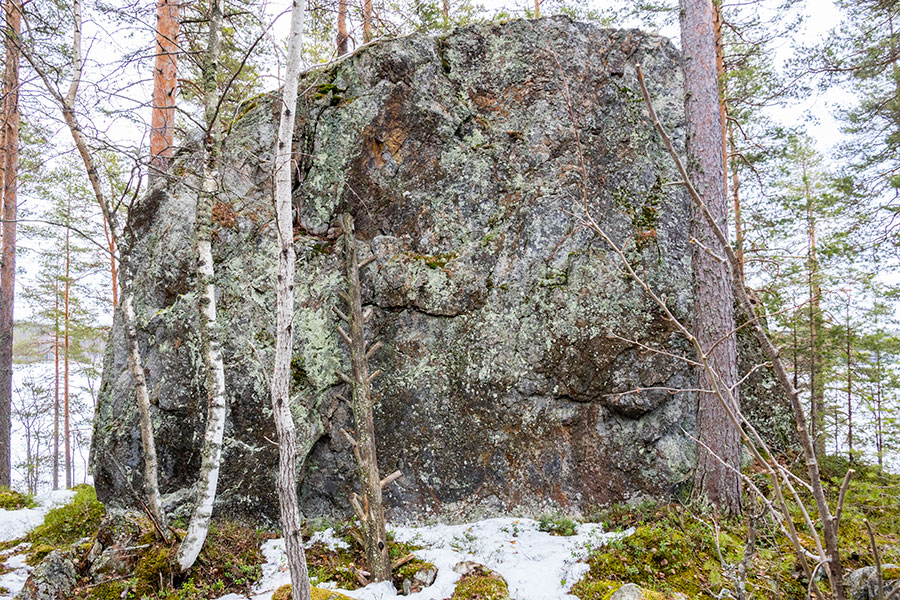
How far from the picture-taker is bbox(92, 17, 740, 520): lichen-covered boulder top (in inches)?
200

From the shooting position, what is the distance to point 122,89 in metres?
3.92

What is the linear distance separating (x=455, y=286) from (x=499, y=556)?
294cm

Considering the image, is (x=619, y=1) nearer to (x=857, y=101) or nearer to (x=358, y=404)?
(x=857, y=101)

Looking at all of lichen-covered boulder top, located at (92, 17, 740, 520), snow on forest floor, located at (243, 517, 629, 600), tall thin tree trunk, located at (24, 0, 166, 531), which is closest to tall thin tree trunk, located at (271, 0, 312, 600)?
snow on forest floor, located at (243, 517, 629, 600)

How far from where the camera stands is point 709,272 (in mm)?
4805

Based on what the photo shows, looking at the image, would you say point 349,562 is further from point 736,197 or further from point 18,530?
point 736,197

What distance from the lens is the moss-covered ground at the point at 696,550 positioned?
3563 mm

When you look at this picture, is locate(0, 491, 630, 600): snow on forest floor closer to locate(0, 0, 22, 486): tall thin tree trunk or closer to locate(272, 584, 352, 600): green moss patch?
locate(272, 584, 352, 600): green moss patch

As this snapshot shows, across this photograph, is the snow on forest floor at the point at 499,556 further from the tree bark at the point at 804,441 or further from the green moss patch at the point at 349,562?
the tree bark at the point at 804,441

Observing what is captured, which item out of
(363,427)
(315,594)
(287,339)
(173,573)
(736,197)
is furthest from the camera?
(736,197)

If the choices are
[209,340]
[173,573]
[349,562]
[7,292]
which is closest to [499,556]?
[349,562]

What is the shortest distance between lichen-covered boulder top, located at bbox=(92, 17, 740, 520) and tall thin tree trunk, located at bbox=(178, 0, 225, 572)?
0.37m

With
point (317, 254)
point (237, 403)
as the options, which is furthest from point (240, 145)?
point (237, 403)

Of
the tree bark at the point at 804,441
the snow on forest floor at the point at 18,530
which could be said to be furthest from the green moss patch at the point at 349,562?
the tree bark at the point at 804,441
